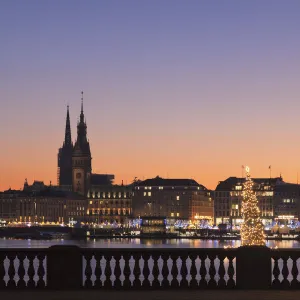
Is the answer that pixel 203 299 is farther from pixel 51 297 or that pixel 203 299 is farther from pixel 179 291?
pixel 51 297

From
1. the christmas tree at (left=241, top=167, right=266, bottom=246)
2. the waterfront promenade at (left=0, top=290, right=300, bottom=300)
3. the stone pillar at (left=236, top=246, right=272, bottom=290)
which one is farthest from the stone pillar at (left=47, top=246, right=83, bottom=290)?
the christmas tree at (left=241, top=167, right=266, bottom=246)

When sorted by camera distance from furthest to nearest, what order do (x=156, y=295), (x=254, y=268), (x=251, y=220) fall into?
(x=251, y=220) < (x=254, y=268) < (x=156, y=295)

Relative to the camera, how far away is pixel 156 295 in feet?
57.9

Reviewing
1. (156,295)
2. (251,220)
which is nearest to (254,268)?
(156,295)

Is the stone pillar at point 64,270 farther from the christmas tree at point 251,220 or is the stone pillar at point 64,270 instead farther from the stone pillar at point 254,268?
the christmas tree at point 251,220

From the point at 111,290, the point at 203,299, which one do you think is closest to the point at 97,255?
the point at 111,290

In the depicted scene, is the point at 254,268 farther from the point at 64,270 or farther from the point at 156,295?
the point at 64,270

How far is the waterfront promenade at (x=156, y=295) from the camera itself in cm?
1723

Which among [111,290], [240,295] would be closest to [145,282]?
[111,290]

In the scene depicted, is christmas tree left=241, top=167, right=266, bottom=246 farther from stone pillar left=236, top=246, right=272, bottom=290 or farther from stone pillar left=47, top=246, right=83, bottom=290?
stone pillar left=47, top=246, right=83, bottom=290

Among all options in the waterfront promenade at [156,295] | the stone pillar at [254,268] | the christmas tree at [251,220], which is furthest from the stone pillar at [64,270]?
the christmas tree at [251,220]

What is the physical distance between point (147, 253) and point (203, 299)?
2209 millimetres

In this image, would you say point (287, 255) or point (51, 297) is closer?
point (51, 297)

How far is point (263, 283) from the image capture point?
60.3 ft
